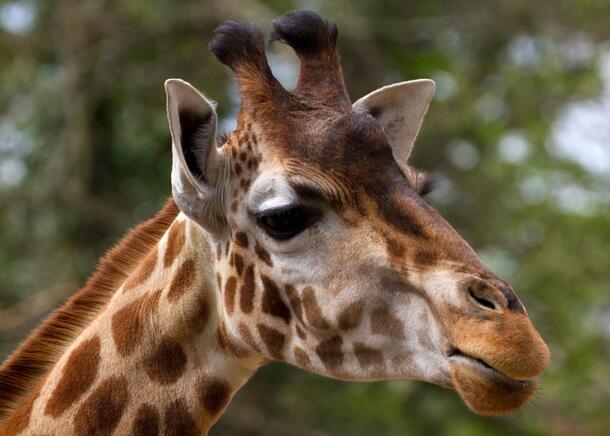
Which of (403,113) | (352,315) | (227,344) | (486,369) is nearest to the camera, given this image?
(486,369)

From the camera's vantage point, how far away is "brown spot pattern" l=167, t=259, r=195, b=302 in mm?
5051

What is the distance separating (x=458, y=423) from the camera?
17969mm

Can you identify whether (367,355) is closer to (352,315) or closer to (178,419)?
(352,315)

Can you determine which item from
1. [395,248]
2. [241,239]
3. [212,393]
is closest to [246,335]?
[212,393]

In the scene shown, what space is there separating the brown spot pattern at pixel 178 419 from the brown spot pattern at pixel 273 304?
0.60 meters

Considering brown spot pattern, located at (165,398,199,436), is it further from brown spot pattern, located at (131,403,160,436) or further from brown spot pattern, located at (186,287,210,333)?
brown spot pattern, located at (186,287,210,333)

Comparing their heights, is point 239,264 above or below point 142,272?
above

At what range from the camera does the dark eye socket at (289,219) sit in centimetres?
473

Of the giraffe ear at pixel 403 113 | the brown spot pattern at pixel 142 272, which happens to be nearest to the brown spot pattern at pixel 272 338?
the brown spot pattern at pixel 142 272

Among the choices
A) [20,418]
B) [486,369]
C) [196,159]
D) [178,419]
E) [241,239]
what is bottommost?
[20,418]

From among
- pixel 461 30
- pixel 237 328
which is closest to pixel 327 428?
pixel 461 30

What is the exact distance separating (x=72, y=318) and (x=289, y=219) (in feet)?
4.48

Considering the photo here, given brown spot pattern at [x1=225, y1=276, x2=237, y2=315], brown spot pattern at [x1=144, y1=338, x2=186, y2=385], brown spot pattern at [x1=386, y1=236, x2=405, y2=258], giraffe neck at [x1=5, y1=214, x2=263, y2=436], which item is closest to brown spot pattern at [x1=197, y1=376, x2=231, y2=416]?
giraffe neck at [x1=5, y1=214, x2=263, y2=436]

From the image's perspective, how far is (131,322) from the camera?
5.08 m
